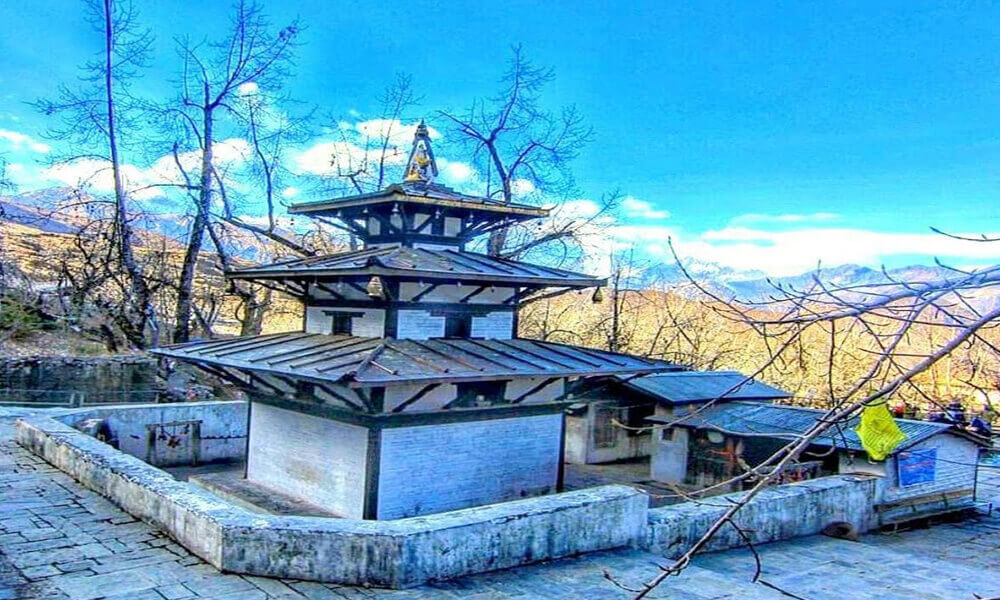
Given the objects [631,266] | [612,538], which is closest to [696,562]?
[612,538]

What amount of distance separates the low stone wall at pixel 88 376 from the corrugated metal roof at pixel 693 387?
41.9 feet

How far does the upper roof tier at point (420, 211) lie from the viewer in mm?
11773

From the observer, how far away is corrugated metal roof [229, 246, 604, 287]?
10.2 m

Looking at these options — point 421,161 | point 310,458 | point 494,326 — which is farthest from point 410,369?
point 421,161

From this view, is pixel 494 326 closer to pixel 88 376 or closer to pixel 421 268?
pixel 421 268

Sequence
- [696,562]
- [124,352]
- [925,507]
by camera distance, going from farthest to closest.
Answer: [124,352], [925,507], [696,562]

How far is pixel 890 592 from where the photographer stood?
7.89 meters

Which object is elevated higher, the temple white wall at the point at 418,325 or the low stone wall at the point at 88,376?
the temple white wall at the point at 418,325

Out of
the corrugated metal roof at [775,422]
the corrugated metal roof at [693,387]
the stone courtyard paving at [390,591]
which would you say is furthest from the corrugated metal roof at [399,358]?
the corrugated metal roof at [693,387]

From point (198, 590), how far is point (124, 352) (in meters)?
17.5

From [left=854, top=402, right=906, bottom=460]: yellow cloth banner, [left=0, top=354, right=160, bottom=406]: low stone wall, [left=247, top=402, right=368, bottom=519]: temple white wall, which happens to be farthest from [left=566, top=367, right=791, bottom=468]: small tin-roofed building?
[left=0, top=354, right=160, bottom=406]: low stone wall

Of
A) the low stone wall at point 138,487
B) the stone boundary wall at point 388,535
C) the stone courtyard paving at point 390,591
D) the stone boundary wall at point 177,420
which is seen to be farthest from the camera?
the stone boundary wall at point 177,420

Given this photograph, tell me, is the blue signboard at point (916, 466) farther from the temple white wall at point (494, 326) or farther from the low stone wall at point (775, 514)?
the temple white wall at point (494, 326)

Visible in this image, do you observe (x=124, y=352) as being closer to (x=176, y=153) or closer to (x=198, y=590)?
(x=176, y=153)
